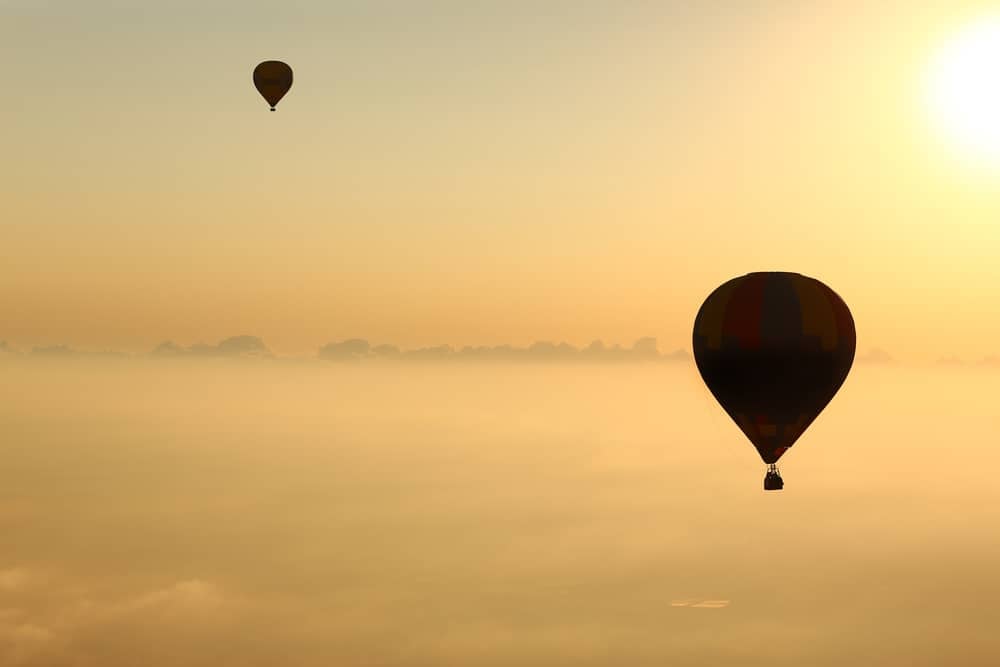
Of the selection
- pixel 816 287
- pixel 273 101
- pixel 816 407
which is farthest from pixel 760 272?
pixel 273 101

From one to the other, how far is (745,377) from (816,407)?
4.11m

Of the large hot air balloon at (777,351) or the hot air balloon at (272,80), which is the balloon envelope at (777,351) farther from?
the hot air balloon at (272,80)

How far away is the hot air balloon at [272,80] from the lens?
3949 inches

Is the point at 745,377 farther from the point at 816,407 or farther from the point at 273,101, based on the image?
Result: the point at 273,101

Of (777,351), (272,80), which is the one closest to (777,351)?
(777,351)

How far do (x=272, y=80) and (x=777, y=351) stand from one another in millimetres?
52623

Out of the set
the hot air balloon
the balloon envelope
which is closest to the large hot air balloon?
the balloon envelope

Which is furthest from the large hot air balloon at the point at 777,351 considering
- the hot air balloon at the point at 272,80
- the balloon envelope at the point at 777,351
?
the hot air balloon at the point at 272,80

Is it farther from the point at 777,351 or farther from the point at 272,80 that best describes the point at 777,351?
the point at 272,80

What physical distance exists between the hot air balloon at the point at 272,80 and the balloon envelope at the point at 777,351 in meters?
47.6

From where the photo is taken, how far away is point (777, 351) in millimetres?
65188

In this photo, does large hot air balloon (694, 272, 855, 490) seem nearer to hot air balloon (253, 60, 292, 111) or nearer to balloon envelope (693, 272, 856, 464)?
balloon envelope (693, 272, 856, 464)

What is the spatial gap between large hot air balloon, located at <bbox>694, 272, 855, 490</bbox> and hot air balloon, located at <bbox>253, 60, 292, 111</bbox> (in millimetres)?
47661

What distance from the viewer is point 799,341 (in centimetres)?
6512
